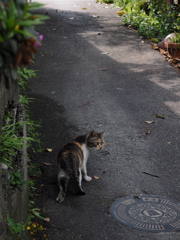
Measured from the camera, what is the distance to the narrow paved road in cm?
541

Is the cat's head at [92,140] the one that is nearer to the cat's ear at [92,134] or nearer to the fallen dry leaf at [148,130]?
the cat's ear at [92,134]

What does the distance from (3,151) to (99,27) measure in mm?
10728

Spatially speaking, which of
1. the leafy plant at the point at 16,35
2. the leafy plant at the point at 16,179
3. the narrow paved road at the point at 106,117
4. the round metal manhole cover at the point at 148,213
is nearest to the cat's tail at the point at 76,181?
the narrow paved road at the point at 106,117

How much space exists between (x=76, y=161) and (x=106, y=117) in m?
2.65

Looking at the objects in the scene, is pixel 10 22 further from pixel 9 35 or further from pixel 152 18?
pixel 152 18

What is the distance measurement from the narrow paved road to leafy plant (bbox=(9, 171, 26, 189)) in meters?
0.71

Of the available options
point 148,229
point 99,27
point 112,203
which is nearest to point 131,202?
point 112,203

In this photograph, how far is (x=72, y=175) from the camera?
5.61 m

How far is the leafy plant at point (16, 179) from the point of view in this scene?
183 inches

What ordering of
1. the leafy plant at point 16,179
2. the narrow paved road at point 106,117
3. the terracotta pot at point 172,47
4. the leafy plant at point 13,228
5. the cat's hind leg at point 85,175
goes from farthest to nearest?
1. the terracotta pot at point 172,47
2. the cat's hind leg at point 85,175
3. the narrow paved road at point 106,117
4. the leafy plant at point 16,179
5. the leafy plant at point 13,228

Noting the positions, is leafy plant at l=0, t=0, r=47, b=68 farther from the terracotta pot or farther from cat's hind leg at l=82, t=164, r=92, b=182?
the terracotta pot

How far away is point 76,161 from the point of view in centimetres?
576

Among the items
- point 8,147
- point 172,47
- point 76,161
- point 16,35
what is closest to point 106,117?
point 76,161

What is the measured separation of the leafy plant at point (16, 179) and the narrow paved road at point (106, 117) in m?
0.71
